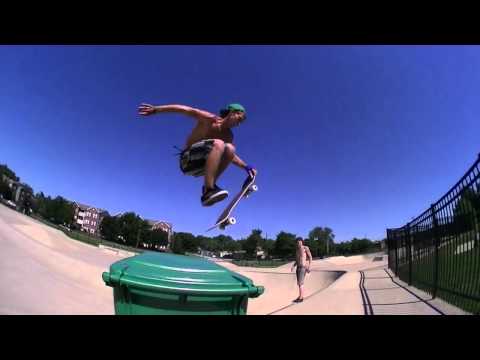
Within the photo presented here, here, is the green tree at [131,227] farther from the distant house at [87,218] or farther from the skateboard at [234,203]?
the distant house at [87,218]

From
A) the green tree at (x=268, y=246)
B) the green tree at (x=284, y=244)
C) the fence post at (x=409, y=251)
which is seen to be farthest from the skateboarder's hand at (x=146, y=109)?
the green tree at (x=268, y=246)

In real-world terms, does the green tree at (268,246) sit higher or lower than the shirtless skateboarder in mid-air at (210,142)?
lower

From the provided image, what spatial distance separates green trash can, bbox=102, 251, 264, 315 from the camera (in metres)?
1.55

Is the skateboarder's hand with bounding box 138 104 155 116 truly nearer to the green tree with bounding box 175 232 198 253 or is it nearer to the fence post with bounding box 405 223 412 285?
the fence post with bounding box 405 223 412 285

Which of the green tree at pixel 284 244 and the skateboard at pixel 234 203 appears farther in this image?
the green tree at pixel 284 244

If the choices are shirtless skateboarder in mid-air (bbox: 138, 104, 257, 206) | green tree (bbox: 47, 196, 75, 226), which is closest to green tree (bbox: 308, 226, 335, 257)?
green tree (bbox: 47, 196, 75, 226)

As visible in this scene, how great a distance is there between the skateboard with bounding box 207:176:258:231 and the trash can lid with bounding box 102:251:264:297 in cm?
193

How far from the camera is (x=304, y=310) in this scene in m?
5.49

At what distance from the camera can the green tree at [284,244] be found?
63.6 meters

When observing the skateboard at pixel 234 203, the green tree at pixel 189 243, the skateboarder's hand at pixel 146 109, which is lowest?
the green tree at pixel 189 243

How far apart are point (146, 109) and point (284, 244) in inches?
2501

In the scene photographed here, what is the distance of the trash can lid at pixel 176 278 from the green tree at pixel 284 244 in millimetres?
63073
